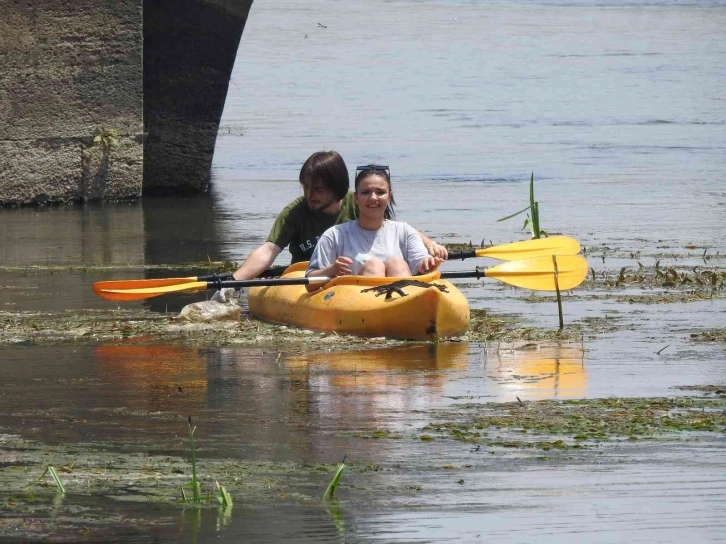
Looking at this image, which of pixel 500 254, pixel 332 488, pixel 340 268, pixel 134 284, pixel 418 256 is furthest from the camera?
pixel 500 254

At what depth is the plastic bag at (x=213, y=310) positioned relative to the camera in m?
9.69

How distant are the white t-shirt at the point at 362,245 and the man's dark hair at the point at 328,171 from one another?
1.33 feet

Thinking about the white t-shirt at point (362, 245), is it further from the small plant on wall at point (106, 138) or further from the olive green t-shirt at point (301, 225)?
the small plant on wall at point (106, 138)

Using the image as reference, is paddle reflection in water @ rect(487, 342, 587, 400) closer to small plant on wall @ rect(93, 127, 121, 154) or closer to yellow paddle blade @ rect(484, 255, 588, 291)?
yellow paddle blade @ rect(484, 255, 588, 291)

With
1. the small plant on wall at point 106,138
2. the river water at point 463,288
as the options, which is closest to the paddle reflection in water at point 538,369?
the river water at point 463,288

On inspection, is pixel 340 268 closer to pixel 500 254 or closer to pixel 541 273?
pixel 541 273

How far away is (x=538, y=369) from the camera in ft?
25.9

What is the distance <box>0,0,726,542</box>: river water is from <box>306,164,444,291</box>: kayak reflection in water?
2.54 ft

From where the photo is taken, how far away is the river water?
5402mm

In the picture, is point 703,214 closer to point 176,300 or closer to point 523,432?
point 176,300

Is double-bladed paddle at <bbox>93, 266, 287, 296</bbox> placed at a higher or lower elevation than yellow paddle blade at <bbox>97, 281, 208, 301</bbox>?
higher

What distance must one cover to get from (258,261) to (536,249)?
181 centimetres

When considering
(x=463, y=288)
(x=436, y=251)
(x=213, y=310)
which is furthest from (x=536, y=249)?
(x=213, y=310)

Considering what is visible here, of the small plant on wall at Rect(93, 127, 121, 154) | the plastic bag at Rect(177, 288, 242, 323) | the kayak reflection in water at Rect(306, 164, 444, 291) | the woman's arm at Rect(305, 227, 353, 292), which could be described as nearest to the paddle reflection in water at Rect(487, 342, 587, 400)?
the kayak reflection in water at Rect(306, 164, 444, 291)
